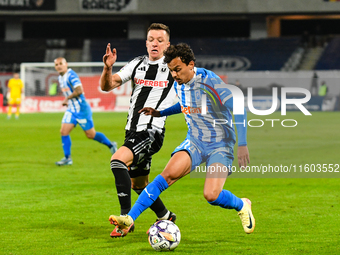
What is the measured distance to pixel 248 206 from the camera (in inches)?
193

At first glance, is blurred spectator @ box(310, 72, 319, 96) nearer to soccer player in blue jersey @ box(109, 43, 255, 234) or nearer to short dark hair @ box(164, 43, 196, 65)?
soccer player in blue jersey @ box(109, 43, 255, 234)

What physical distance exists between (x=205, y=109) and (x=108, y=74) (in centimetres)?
95

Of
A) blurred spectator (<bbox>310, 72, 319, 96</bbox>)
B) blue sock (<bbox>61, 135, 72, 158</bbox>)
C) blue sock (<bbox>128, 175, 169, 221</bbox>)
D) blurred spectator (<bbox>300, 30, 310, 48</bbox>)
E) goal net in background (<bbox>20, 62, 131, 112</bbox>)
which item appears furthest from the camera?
blurred spectator (<bbox>300, 30, 310, 48</bbox>)

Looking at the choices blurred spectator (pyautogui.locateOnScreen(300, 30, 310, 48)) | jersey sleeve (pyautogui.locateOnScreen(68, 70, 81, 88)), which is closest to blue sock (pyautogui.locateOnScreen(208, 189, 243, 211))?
jersey sleeve (pyautogui.locateOnScreen(68, 70, 81, 88))

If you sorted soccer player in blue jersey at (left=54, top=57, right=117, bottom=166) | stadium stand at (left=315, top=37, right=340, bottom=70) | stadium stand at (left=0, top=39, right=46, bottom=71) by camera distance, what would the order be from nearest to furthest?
soccer player in blue jersey at (left=54, top=57, right=117, bottom=166), stadium stand at (left=315, top=37, right=340, bottom=70), stadium stand at (left=0, top=39, right=46, bottom=71)

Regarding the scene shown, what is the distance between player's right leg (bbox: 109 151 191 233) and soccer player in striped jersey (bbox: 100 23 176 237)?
524 mm

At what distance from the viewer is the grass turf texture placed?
4582mm

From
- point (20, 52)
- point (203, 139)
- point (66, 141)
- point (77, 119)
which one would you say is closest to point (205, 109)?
point (203, 139)

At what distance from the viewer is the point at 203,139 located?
483 cm

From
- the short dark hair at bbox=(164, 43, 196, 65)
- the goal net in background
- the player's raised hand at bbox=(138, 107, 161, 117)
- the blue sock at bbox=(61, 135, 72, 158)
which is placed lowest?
the goal net in background

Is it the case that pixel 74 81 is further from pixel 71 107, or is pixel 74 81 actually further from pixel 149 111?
pixel 149 111

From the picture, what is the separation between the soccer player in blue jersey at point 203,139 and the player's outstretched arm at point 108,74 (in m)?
0.55

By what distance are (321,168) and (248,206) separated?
575cm

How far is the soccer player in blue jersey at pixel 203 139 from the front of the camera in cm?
456
